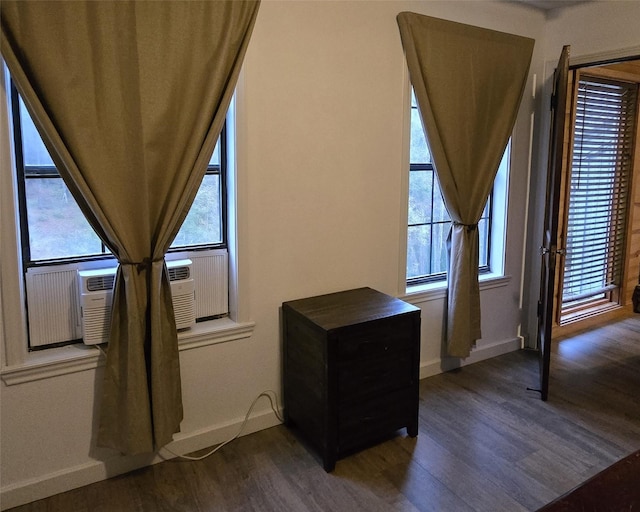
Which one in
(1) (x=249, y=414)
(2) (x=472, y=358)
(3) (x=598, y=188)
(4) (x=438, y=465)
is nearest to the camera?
(4) (x=438, y=465)

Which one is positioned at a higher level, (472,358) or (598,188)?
(598,188)

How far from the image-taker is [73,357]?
7.32 feet

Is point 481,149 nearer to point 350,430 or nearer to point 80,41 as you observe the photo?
point 350,430

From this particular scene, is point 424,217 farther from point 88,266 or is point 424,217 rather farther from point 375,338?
point 88,266

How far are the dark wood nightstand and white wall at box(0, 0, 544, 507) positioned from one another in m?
0.19

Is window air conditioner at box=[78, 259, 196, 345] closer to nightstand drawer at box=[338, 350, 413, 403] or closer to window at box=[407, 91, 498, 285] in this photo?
nightstand drawer at box=[338, 350, 413, 403]

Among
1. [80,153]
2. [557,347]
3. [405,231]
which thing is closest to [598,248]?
[557,347]

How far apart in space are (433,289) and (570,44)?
1.83 metres

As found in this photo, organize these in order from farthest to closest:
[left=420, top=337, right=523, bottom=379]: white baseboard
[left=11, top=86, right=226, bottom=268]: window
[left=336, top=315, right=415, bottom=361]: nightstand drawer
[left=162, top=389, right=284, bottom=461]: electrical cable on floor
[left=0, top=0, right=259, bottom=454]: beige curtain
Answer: [left=420, top=337, right=523, bottom=379]: white baseboard
[left=162, top=389, right=284, bottom=461]: electrical cable on floor
[left=336, top=315, right=415, bottom=361]: nightstand drawer
[left=11, top=86, right=226, bottom=268]: window
[left=0, top=0, right=259, bottom=454]: beige curtain

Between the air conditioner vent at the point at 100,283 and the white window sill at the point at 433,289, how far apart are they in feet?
5.57

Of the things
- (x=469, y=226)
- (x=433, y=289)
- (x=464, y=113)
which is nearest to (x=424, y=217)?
(x=469, y=226)

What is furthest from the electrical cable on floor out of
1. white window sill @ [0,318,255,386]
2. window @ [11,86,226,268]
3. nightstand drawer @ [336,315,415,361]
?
window @ [11,86,226,268]

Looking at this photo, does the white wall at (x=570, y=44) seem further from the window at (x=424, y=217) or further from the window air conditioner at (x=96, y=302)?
the window air conditioner at (x=96, y=302)

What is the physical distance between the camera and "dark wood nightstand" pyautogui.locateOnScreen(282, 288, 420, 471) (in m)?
2.41
